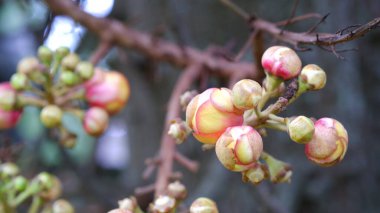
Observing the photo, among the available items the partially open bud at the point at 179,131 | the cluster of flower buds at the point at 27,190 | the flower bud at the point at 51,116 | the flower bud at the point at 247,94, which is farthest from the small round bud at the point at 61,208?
the flower bud at the point at 247,94

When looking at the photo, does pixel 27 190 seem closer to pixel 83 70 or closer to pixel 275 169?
pixel 83 70

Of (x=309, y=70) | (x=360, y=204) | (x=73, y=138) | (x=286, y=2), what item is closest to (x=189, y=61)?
(x=73, y=138)

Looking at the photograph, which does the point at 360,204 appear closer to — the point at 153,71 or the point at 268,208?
the point at 268,208

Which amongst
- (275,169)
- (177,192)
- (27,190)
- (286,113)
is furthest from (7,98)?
(286,113)

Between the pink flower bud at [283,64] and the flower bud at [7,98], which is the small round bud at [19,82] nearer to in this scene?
the flower bud at [7,98]

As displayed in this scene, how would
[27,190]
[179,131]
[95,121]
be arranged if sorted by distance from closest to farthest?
[179,131] → [27,190] → [95,121]

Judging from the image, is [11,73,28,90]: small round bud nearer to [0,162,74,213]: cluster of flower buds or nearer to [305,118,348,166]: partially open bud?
[0,162,74,213]: cluster of flower buds
